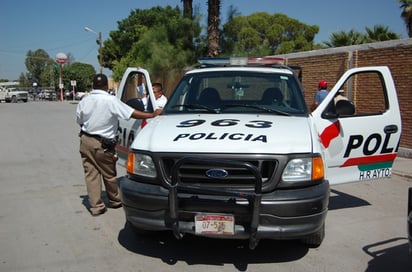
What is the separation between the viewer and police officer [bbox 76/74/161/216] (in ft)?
17.2

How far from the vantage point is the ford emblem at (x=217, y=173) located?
3.64 meters

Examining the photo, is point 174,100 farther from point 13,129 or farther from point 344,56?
point 13,129

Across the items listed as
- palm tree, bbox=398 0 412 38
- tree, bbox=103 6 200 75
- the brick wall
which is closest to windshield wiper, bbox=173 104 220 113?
the brick wall

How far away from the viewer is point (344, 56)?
1180 cm

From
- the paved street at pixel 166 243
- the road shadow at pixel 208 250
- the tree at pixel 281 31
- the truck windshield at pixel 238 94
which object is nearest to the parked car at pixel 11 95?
the tree at pixel 281 31

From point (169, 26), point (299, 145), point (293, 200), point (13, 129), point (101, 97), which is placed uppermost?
point (169, 26)

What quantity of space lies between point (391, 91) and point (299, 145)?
243cm

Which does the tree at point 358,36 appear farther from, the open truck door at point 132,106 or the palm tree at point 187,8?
the open truck door at point 132,106

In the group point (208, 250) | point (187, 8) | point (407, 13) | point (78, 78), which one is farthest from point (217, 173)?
point (78, 78)

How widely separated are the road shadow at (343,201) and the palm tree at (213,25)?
1126 centimetres

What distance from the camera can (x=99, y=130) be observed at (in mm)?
5289

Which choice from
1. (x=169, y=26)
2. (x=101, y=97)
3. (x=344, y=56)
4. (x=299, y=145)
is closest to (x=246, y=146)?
(x=299, y=145)

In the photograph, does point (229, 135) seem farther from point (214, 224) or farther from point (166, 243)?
point (166, 243)

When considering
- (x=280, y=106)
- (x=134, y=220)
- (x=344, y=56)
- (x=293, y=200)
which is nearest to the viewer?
(x=293, y=200)
